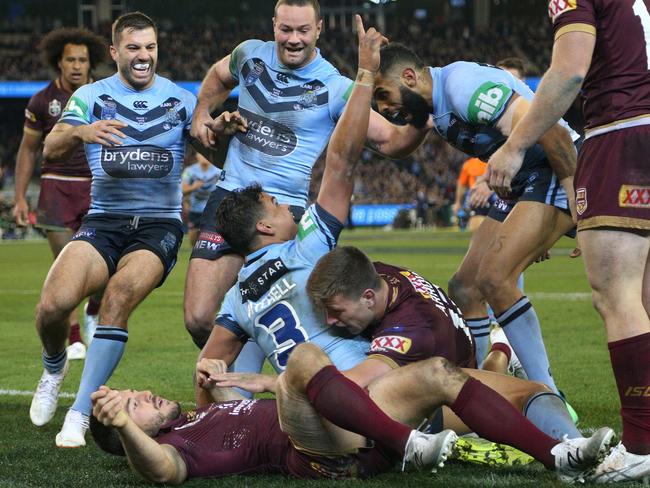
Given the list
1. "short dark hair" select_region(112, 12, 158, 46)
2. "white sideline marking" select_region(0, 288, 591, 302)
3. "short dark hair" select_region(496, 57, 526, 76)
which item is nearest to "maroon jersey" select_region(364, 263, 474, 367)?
"short dark hair" select_region(112, 12, 158, 46)

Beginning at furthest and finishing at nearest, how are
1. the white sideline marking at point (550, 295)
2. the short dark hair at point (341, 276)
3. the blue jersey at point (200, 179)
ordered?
the blue jersey at point (200, 179), the white sideline marking at point (550, 295), the short dark hair at point (341, 276)

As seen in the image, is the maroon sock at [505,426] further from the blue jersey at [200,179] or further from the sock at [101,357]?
the blue jersey at [200,179]

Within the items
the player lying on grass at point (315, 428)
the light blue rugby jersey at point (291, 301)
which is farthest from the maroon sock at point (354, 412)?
the light blue rugby jersey at point (291, 301)

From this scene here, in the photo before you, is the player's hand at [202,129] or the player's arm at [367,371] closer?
the player's arm at [367,371]

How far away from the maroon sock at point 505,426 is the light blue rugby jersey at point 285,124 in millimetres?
2591

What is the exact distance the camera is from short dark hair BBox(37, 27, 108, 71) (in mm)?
9516

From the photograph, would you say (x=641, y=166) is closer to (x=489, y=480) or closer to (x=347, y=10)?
(x=489, y=480)

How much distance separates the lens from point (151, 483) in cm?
483

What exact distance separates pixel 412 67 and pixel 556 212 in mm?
1188

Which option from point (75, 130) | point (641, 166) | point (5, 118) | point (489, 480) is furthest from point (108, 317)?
point (5, 118)

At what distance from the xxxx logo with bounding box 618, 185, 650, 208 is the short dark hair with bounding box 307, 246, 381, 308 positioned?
1130 mm

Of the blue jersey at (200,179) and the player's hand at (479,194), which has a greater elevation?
the player's hand at (479,194)

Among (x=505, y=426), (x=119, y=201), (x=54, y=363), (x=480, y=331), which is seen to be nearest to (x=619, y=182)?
(x=505, y=426)

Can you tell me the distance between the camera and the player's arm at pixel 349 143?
5305 mm
